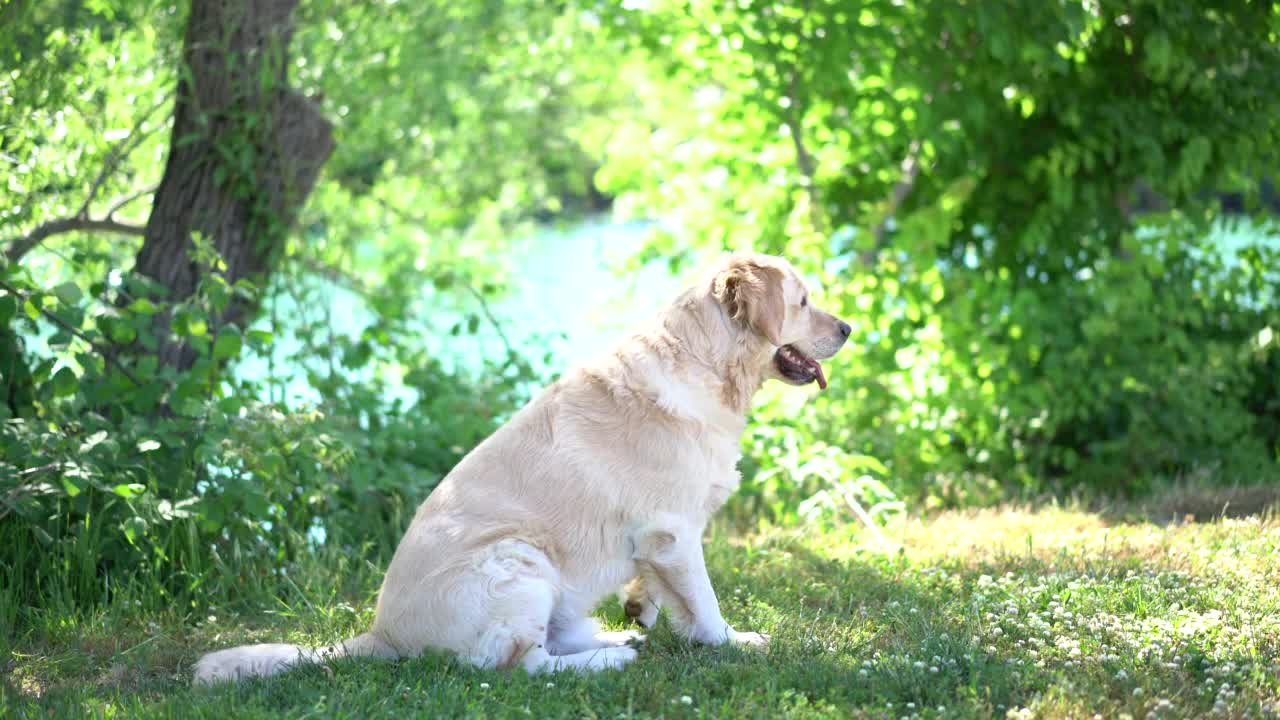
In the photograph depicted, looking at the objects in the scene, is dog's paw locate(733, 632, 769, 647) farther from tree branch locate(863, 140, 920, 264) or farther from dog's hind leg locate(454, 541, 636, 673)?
tree branch locate(863, 140, 920, 264)

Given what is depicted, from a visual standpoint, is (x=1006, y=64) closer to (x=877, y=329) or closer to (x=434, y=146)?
(x=877, y=329)

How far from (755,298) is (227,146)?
3.52 metres

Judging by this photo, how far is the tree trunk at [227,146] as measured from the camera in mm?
6371

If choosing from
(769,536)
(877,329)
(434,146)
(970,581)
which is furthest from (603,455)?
(434,146)

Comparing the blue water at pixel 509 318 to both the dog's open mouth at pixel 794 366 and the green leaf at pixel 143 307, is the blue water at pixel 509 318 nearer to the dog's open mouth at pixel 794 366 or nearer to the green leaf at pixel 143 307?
the dog's open mouth at pixel 794 366

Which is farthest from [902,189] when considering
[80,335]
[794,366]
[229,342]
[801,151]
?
[80,335]

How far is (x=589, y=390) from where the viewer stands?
439 centimetres

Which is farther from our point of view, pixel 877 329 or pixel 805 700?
pixel 877 329

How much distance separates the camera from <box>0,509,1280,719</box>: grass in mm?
3605

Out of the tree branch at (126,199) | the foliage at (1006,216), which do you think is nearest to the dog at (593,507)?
the foliage at (1006,216)

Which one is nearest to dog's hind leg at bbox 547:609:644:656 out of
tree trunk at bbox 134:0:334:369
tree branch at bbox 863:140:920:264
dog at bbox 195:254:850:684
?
dog at bbox 195:254:850:684

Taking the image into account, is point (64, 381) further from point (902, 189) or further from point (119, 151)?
point (902, 189)

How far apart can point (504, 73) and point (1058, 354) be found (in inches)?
237

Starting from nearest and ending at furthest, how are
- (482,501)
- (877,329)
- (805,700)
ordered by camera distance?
(805,700) < (482,501) < (877,329)
